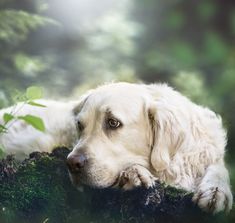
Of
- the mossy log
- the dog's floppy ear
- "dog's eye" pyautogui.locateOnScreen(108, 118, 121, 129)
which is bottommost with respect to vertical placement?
the mossy log

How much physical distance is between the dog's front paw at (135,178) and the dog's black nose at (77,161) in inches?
4.6

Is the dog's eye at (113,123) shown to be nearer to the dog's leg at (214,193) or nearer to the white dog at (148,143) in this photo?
the white dog at (148,143)

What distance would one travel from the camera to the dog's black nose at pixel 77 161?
1827mm

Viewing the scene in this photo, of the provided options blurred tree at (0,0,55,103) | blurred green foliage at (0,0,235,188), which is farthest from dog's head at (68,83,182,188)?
blurred tree at (0,0,55,103)

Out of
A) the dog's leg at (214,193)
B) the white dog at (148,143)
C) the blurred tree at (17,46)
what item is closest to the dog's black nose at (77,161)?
the white dog at (148,143)

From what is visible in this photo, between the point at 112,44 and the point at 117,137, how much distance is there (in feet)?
1.77

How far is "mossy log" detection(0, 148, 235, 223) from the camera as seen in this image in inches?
73.1

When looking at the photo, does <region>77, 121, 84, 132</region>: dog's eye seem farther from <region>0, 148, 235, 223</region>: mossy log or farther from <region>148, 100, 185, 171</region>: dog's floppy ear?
<region>148, 100, 185, 171</region>: dog's floppy ear

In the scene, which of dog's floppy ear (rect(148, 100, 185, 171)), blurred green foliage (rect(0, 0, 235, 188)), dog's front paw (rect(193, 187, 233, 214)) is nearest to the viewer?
dog's front paw (rect(193, 187, 233, 214))

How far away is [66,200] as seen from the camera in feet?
6.43

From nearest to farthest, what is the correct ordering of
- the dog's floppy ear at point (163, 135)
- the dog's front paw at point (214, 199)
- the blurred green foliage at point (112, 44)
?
the dog's front paw at point (214, 199), the dog's floppy ear at point (163, 135), the blurred green foliage at point (112, 44)

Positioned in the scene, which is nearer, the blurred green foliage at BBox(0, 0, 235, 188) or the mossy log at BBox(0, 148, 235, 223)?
the mossy log at BBox(0, 148, 235, 223)

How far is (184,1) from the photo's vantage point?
2.33 metres

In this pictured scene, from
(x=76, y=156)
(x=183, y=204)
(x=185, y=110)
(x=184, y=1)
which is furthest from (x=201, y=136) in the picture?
(x=184, y=1)
